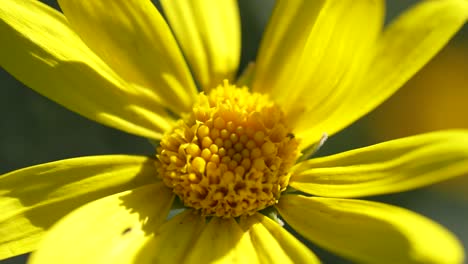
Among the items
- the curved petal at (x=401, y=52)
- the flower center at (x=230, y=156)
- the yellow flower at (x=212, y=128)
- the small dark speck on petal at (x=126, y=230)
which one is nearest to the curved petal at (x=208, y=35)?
the yellow flower at (x=212, y=128)

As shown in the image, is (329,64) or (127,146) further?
(127,146)

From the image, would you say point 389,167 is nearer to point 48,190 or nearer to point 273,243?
point 273,243

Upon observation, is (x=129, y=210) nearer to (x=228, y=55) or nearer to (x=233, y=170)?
(x=233, y=170)

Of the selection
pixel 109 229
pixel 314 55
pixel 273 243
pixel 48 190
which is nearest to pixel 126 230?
pixel 109 229

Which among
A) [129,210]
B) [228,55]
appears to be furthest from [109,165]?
[228,55]

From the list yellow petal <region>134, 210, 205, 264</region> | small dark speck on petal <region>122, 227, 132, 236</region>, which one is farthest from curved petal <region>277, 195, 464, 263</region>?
small dark speck on petal <region>122, 227, 132, 236</region>

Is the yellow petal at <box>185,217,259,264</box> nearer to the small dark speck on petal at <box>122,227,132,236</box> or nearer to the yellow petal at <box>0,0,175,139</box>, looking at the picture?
the small dark speck on petal at <box>122,227,132,236</box>
